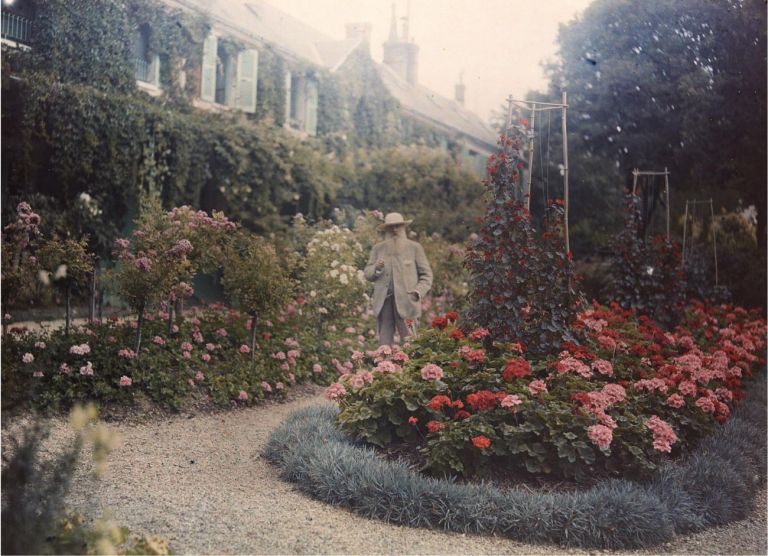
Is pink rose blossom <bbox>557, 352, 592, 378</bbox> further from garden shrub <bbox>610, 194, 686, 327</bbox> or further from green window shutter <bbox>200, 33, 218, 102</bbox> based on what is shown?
green window shutter <bbox>200, 33, 218, 102</bbox>

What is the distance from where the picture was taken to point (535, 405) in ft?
14.7

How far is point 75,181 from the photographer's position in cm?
598

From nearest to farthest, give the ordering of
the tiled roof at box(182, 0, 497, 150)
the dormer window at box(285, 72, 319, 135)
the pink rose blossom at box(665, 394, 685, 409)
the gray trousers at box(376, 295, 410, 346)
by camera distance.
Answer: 1. the pink rose blossom at box(665, 394, 685, 409)
2. the gray trousers at box(376, 295, 410, 346)
3. the tiled roof at box(182, 0, 497, 150)
4. the dormer window at box(285, 72, 319, 135)

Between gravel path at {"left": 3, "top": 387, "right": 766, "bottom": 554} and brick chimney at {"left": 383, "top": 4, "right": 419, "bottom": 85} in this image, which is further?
brick chimney at {"left": 383, "top": 4, "right": 419, "bottom": 85}

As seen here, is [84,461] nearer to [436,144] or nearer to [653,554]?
[653,554]

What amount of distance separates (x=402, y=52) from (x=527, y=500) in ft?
16.0

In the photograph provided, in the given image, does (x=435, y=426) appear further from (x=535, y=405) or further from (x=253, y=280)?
(x=253, y=280)

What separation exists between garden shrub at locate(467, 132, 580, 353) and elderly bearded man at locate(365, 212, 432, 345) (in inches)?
32.3

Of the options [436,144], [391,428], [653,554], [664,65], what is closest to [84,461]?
[391,428]

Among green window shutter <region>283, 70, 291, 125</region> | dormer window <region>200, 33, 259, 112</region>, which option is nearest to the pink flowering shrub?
dormer window <region>200, 33, 259, 112</region>

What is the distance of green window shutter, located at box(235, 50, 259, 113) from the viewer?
924 centimetres

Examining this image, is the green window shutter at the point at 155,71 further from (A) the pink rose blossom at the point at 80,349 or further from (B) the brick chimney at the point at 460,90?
(A) the pink rose blossom at the point at 80,349

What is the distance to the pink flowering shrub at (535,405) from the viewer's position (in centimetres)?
434

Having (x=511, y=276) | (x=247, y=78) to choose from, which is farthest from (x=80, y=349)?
(x=247, y=78)
